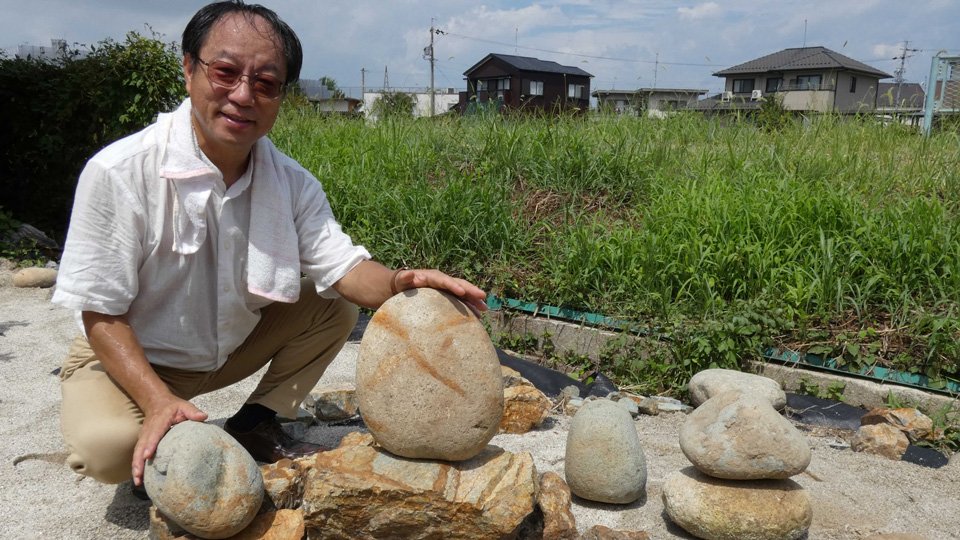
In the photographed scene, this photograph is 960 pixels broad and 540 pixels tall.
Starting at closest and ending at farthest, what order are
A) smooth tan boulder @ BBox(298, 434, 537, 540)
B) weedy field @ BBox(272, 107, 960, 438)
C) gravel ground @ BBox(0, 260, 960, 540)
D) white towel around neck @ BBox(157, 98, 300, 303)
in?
smooth tan boulder @ BBox(298, 434, 537, 540) < white towel around neck @ BBox(157, 98, 300, 303) < gravel ground @ BBox(0, 260, 960, 540) < weedy field @ BBox(272, 107, 960, 438)

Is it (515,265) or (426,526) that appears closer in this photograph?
(426,526)

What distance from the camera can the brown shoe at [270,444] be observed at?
3102 mm

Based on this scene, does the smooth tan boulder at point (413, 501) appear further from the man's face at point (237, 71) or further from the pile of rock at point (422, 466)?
the man's face at point (237, 71)

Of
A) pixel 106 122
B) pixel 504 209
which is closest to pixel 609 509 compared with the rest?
pixel 504 209

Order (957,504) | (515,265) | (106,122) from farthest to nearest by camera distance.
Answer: (106,122) → (515,265) → (957,504)

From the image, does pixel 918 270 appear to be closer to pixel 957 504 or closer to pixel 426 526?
pixel 957 504

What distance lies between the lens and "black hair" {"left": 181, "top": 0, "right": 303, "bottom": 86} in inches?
98.7

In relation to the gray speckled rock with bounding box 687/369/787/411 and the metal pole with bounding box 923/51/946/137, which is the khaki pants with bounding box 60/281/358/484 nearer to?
the gray speckled rock with bounding box 687/369/787/411

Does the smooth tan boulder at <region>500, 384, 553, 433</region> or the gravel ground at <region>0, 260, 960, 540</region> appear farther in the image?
the smooth tan boulder at <region>500, 384, 553, 433</region>

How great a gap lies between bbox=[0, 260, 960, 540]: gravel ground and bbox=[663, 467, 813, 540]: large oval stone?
0.53ft

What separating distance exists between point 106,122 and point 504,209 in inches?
199

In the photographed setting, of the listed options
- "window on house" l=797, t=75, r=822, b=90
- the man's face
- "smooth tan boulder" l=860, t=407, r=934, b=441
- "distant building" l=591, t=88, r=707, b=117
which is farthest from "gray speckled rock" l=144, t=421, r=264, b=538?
"window on house" l=797, t=75, r=822, b=90

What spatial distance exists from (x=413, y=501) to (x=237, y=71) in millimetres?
1540

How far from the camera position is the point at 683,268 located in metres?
4.59
